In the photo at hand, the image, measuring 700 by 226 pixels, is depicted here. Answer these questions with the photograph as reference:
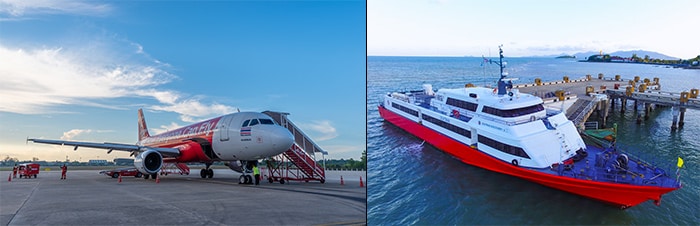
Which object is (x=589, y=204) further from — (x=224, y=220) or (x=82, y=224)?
(x=82, y=224)

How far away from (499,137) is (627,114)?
8088 mm

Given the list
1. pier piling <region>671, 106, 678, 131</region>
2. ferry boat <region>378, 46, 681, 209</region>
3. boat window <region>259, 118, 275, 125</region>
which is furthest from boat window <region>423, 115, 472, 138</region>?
pier piling <region>671, 106, 678, 131</region>

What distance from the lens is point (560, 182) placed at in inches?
383

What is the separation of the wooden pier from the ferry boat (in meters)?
1.63

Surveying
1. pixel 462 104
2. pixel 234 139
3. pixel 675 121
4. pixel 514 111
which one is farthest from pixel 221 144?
pixel 675 121

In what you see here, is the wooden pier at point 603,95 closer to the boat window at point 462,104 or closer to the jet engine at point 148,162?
the boat window at point 462,104

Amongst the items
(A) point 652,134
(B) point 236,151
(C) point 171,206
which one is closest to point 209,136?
(B) point 236,151

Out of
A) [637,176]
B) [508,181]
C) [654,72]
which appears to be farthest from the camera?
[654,72]

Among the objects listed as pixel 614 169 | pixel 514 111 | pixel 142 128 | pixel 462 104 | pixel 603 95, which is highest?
pixel 603 95

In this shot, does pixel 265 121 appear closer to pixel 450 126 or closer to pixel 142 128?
pixel 450 126

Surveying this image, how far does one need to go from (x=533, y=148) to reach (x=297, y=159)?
6934 millimetres

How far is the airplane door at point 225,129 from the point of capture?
1266cm

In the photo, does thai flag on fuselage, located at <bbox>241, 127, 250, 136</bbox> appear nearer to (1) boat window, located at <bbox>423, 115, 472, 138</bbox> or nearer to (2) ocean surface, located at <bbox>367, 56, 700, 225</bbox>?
(2) ocean surface, located at <bbox>367, 56, 700, 225</bbox>

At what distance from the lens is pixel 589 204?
9.38 metres
